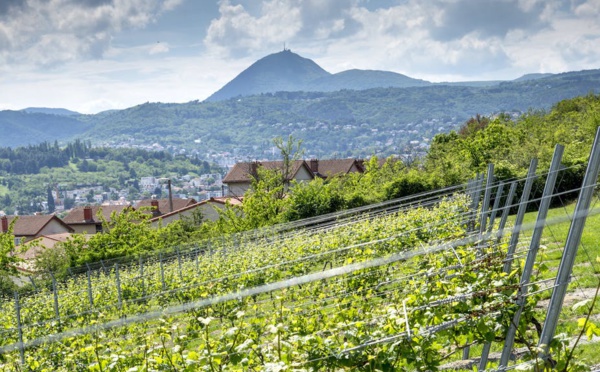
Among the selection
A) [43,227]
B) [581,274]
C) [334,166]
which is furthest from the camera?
[334,166]

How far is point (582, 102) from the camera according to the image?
5566cm

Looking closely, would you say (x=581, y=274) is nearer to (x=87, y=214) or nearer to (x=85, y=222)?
(x=87, y=214)

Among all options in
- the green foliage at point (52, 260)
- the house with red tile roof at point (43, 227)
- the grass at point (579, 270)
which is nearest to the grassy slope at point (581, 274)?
the grass at point (579, 270)

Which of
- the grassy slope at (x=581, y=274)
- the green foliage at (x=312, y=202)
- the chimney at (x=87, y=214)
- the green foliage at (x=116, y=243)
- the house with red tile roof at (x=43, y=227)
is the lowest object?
the house with red tile roof at (x=43, y=227)

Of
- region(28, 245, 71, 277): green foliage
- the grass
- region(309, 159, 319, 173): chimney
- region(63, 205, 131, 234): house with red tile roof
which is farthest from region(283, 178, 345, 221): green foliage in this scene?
region(63, 205, 131, 234): house with red tile roof

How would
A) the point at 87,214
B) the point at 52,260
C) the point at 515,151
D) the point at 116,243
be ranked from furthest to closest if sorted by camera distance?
1. the point at 87,214
2. the point at 116,243
3. the point at 52,260
4. the point at 515,151

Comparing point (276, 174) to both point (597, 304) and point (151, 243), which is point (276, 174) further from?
point (597, 304)

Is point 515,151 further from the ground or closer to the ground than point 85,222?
further from the ground

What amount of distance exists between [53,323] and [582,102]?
1987 inches

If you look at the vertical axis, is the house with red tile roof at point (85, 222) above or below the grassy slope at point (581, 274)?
below

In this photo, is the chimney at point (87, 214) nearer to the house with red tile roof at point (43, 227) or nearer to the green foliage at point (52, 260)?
the house with red tile roof at point (43, 227)

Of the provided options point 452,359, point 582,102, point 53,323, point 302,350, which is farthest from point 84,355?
point 582,102

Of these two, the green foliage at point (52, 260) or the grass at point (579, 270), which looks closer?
the grass at point (579, 270)

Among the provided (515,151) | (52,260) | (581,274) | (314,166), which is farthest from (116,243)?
(314,166)
